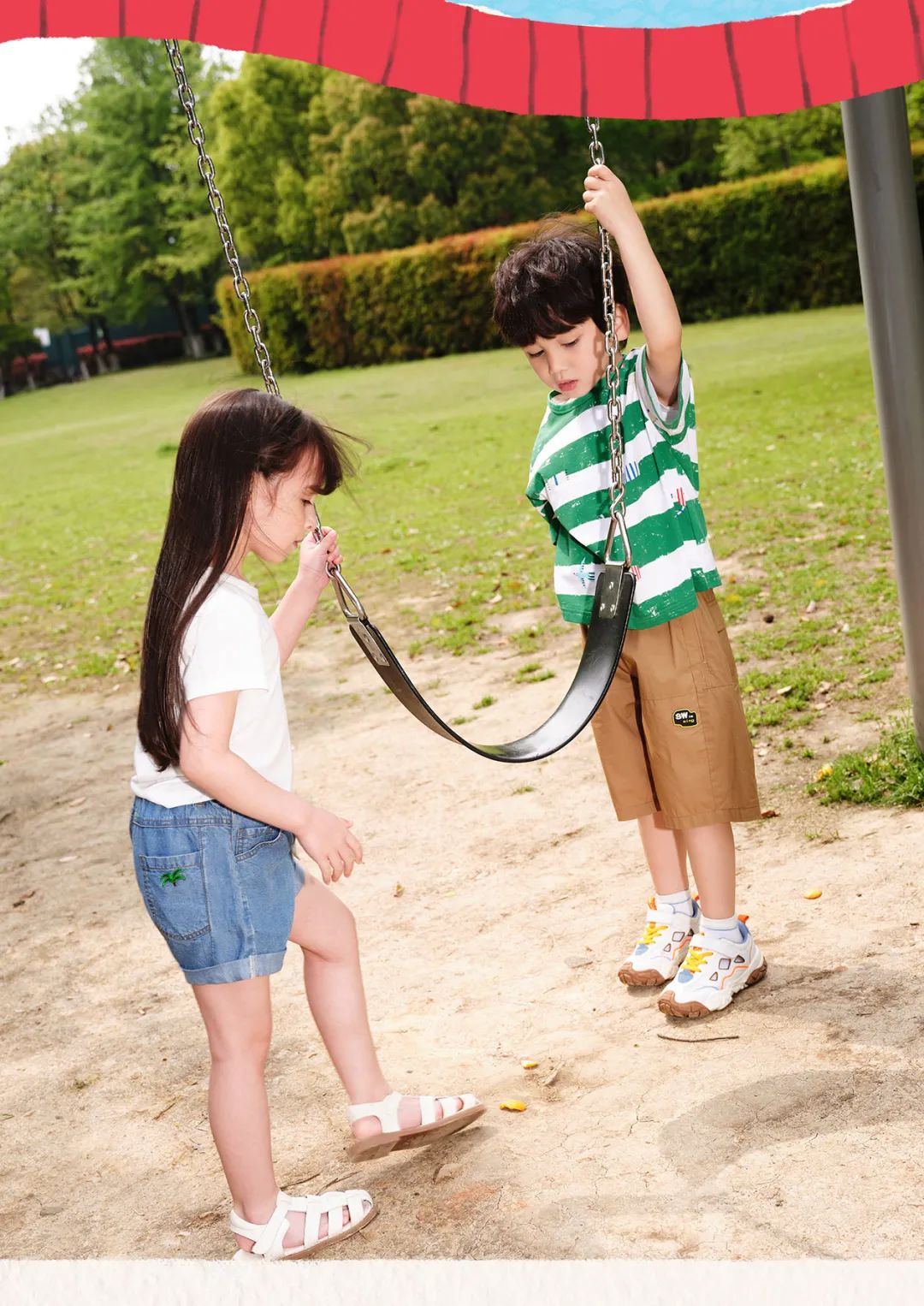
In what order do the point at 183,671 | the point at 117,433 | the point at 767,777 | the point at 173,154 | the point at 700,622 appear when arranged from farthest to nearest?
the point at 173,154, the point at 117,433, the point at 767,777, the point at 700,622, the point at 183,671

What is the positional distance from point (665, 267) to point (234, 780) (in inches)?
1054

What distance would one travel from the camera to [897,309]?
175 inches

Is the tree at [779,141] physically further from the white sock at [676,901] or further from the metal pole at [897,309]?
the white sock at [676,901]

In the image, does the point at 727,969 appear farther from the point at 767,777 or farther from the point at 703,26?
the point at 703,26

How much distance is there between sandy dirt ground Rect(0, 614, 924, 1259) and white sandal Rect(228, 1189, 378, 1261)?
36mm

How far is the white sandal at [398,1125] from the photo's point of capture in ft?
9.36

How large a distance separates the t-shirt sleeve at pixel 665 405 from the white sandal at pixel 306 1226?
1.79 metres

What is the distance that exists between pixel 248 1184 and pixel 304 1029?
1.15m

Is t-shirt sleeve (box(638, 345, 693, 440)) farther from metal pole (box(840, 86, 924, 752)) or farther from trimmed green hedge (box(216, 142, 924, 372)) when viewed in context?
trimmed green hedge (box(216, 142, 924, 372))

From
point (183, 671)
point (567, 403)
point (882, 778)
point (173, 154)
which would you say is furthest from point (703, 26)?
point (173, 154)

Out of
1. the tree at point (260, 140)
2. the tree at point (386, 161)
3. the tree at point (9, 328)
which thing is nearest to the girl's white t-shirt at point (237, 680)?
the tree at point (386, 161)

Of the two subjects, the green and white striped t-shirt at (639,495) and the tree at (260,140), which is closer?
the green and white striped t-shirt at (639,495)

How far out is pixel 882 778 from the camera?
181 inches

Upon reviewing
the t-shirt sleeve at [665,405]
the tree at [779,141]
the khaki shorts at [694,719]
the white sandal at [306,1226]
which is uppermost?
the tree at [779,141]
